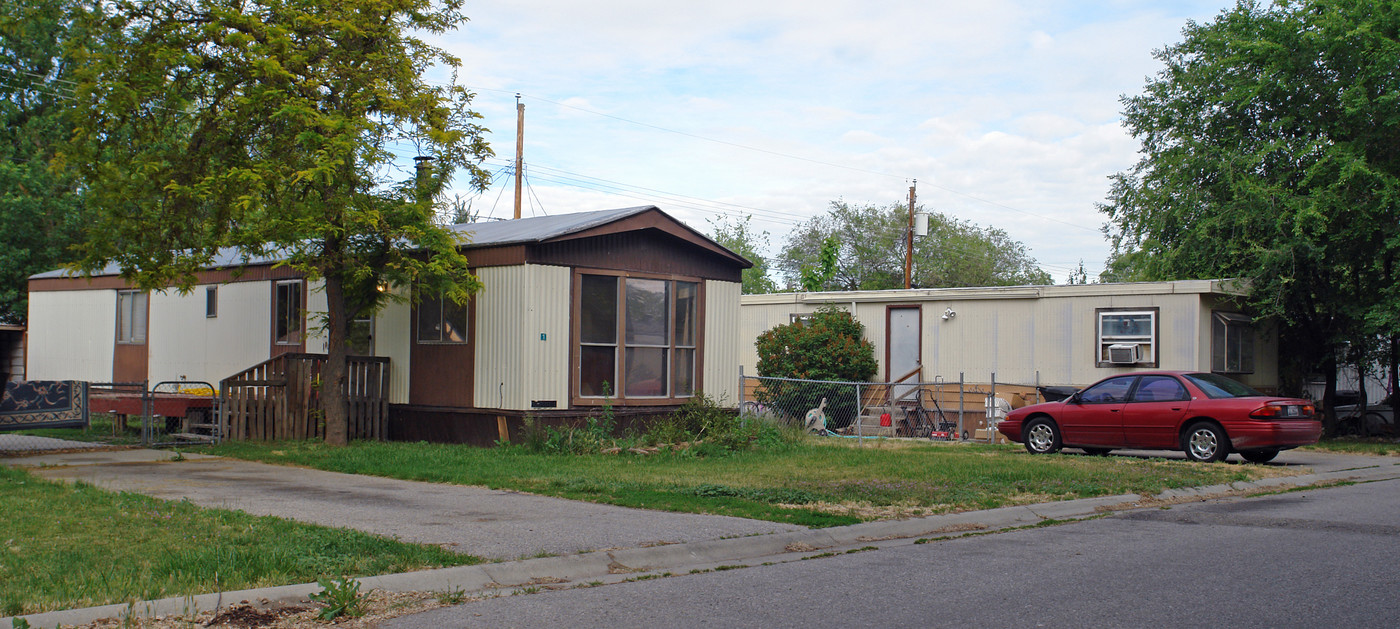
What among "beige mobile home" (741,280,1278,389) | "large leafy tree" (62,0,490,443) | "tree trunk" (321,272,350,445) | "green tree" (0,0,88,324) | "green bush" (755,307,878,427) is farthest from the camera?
"green tree" (0,0,88,324)

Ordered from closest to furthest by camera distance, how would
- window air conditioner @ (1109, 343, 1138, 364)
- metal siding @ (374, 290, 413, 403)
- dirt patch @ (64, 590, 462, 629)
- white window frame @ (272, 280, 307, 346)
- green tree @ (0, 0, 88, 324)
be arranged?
dirt patch @ (64, 590, 462, 629) < metal siding @ (374, 290, 413, 403) < white window frame @ (272, 280, 307, 346) < window air conditioner @ (1109, 343, 1138, 364) < green tree @ (0, 0, 88, 324)

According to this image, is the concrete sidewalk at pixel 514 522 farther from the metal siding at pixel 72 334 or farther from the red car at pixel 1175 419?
the metal siding at pixel 72 334

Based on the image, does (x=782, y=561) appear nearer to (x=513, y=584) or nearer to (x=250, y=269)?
(x=513, y=584)

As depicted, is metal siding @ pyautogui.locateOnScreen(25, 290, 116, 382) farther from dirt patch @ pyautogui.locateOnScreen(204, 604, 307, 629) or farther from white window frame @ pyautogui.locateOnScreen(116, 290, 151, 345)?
dirt patch @ pyautogui.locateOnScreen(204, 604, 307, 629)

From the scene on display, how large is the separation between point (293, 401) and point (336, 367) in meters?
1.32

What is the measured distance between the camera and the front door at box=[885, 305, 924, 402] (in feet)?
84.8

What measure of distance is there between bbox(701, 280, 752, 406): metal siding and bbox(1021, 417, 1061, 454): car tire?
4985mm

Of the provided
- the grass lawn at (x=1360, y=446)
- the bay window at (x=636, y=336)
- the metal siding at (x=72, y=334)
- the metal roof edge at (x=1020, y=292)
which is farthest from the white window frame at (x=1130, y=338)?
the metal siding at (x=72, y=334)

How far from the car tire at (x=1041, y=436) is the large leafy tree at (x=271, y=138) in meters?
9.05

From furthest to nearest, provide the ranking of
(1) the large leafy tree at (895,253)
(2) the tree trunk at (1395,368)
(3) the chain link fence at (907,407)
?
(1) the large leafy tree at (895,253) → (2) the tree trunk at (1395,368) → (3) the chain link fence at (907,407)

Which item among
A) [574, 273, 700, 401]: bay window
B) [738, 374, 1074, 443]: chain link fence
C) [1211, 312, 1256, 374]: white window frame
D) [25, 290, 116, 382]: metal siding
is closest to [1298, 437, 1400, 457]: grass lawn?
[1211, 312, 1256, 374]: white window frame

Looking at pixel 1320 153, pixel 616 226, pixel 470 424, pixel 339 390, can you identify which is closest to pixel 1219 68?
pixel 1320 153

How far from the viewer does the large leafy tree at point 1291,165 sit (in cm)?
2152

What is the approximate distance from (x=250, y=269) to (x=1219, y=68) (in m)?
20.3
